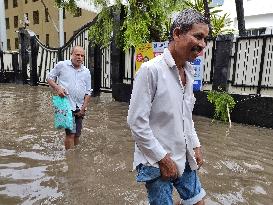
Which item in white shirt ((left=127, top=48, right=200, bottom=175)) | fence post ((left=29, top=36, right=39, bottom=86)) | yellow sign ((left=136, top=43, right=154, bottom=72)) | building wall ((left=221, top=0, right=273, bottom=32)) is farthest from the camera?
building wall ((left=221, top=0, right=273, bottom=32))

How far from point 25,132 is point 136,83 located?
5365mm

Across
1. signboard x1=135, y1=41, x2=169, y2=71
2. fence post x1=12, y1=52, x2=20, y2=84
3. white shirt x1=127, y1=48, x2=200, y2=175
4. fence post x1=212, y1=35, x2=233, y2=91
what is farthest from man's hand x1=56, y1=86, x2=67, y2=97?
fence post x1=12, y1=52, x2=20, y2=84

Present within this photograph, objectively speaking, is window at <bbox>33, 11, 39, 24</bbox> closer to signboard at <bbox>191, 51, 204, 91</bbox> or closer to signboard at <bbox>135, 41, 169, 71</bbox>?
signboard at <bbox>135, 41, 169, 71</bbox>

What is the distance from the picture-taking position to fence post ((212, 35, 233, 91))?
7961mm

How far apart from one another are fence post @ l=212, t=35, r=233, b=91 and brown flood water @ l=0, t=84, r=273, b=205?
3.43 ft

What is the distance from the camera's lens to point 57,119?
4.75 meters

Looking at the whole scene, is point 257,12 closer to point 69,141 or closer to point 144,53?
point 144,53

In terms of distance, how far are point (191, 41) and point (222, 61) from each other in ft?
21.1

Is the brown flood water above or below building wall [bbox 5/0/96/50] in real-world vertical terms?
below

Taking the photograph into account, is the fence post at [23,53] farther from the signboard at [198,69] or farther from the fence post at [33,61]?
the signboard at [198,69]

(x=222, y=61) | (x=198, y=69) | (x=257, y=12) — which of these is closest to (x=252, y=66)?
(x=222, y=61)

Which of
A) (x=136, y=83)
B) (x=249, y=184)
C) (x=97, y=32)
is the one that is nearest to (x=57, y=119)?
(x=249, y=184)

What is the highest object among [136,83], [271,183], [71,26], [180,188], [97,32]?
[71,26]

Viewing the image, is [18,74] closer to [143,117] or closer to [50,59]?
[50,59]
